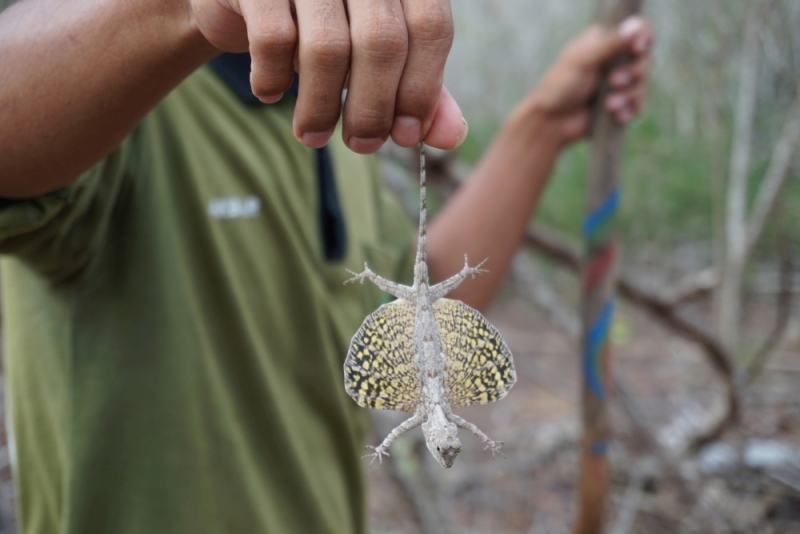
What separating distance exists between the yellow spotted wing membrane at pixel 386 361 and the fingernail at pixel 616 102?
1.44 m

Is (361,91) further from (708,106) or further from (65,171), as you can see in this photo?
(708,106)

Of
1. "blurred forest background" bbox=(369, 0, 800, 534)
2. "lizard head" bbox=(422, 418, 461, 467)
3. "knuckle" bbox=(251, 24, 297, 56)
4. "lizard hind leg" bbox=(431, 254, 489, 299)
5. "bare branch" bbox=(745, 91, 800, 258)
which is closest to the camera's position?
"knuckle" bbox=(251, 24, 297, 56)

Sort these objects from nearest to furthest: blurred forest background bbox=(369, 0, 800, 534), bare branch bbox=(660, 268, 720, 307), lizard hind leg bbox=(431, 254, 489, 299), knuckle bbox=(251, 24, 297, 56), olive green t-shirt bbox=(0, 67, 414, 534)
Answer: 1. knuckle bbox=(251, 24, 297, 56)
2. lizard hind leg bbox=(431, 254, 489, 299)
3. olive green t-shirt bbox=(0, 67, 414, 534)
4. blurred forest background bbox=(369, 0, 800, 534)
5. bare branch bbox=(660, 268, 720, 307)

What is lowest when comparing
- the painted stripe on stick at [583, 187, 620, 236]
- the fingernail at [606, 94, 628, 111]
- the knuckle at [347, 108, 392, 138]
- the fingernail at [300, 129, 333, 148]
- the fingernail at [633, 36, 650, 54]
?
the painted stripe on stick at [583, 187, 620, 236]

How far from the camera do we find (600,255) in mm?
2078

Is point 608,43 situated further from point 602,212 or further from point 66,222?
point 66,222

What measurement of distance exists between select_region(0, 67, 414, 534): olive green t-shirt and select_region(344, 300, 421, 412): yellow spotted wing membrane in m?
0.61

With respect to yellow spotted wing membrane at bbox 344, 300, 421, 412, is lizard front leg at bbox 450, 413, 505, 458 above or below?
below

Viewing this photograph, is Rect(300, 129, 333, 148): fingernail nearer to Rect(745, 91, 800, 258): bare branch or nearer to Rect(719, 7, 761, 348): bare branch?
Rect(745, 91, 800, 258): bare branch

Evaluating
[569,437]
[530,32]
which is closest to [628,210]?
[530,32]

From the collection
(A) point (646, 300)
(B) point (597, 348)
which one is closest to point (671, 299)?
(A) point (646, 300)

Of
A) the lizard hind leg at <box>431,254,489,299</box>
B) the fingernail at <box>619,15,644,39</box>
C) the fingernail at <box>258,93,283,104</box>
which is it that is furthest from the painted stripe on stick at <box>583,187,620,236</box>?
the fingernail at <box>258,93,283,104</box>

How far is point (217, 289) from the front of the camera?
1.68 meters

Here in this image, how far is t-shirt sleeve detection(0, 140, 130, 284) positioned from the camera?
1047 mm
